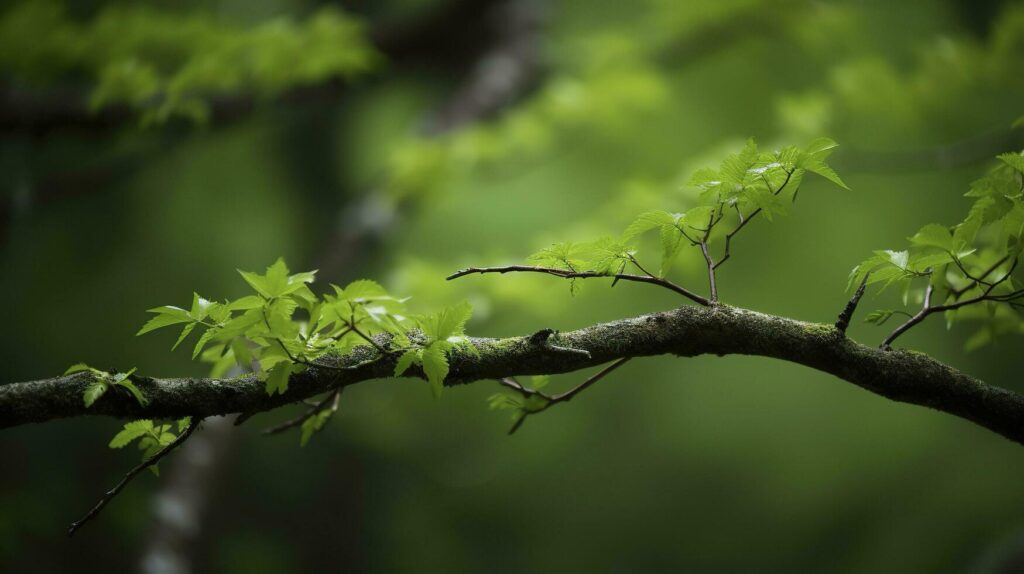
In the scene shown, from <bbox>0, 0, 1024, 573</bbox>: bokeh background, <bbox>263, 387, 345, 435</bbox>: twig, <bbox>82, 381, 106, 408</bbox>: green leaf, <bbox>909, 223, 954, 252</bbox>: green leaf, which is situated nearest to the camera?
<bbox>82, 381, 106, 408</bbox>: green leaf

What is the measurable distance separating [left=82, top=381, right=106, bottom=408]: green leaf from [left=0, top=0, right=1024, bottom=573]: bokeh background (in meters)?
1.60

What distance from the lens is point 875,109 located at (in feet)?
8.12

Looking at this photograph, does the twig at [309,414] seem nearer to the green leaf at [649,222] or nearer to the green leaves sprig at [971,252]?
the green leaf at [649,222]

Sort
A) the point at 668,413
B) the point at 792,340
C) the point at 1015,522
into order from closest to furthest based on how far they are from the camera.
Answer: the point at 792,340 → the point at 1015,522 → the point at 668,413

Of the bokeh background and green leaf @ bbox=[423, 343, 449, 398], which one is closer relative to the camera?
green leaf @ bbox=[423, 343, 449, 398]

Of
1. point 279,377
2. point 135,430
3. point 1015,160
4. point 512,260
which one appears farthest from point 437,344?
point 512,260

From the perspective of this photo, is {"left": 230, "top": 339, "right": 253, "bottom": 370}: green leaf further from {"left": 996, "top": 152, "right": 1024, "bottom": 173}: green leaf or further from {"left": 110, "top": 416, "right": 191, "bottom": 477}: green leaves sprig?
{"left": 996, "top": 152, "right": 1024, "bottom": 173}: green leaf

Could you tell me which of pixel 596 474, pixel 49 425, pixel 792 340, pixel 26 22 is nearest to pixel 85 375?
pixel 792 340

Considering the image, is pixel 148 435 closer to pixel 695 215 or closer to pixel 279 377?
pixel 279 377

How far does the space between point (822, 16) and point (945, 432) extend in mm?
1698

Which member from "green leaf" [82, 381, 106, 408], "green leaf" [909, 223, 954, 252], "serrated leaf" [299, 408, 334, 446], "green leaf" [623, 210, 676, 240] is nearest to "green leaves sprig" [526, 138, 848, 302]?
"green leaf" [623, 210, 676, 240]

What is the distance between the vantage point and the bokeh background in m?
2.63

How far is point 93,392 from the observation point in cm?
79

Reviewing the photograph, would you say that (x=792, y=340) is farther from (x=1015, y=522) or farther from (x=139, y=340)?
(x=139, y=340)
